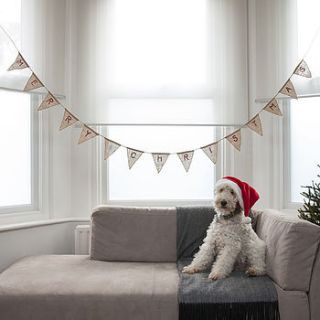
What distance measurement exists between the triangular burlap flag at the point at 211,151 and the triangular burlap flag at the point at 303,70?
0.81 m

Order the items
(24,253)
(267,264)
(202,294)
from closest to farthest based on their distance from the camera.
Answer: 1. (202,294)
2. (267,264)
3. (24,253)

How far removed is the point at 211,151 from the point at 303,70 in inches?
35.4

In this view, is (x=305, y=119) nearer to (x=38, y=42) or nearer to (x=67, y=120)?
(x=67, y=120)

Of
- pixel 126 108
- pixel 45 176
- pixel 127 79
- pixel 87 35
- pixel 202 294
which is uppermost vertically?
pixel 87 35

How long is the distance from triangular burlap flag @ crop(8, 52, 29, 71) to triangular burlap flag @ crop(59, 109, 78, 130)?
45 centimetres

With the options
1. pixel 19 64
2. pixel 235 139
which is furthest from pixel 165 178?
pixel 19 64

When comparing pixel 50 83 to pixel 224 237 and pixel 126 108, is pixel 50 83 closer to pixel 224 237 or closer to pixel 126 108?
pixel 126 108

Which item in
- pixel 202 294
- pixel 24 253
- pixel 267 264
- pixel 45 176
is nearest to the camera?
pixel 202 294

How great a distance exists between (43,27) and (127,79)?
742mm

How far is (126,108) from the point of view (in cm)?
355

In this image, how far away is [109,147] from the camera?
11.5ft

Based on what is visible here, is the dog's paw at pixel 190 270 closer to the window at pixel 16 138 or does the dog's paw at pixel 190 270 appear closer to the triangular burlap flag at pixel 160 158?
the triangular burlap flag at pixel 160 158

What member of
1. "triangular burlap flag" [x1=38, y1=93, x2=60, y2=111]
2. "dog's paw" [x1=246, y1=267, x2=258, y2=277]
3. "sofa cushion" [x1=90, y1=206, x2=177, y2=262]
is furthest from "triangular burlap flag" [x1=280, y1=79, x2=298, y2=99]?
"triangular burlap flag" [x1=38, y1=93, x2=60, y2=111]

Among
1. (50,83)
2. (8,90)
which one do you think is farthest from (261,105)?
(8,90)
